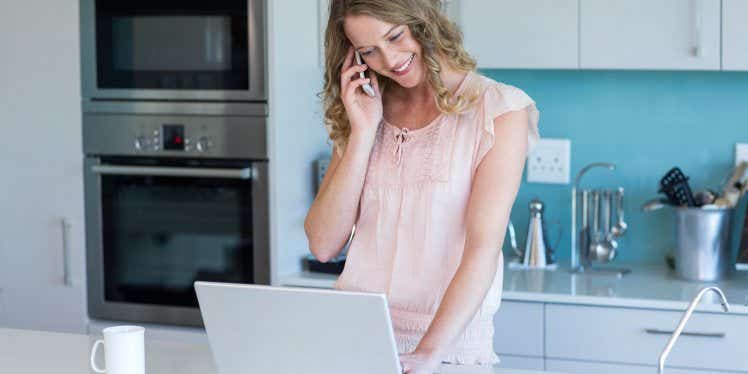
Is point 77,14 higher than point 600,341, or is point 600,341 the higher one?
point 77,14

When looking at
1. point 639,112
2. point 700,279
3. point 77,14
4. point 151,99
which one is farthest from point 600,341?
point 77,14

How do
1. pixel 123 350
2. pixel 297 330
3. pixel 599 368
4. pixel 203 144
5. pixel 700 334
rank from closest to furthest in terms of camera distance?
pixel 297 330 → pixel 123 350 → pixel 700 334 → pixel 599 368 → pixel 203 144

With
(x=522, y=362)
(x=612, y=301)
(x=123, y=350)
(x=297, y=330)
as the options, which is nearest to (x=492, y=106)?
(x=297, y=330)

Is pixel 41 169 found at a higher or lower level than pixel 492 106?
lower

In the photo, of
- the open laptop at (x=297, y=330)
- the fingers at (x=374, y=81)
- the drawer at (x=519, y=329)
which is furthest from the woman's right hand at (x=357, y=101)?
the drawer at (x=519, y=329)

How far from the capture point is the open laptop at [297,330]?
1512 millimetres

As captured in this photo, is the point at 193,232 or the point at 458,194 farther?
the point at 193,232

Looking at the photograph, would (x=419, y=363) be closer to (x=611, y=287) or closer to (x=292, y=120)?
(x=611, y=287)

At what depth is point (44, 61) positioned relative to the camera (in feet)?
10.5

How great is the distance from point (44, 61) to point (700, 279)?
6.53 feet

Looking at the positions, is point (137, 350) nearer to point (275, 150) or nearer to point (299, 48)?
point (275, 150)

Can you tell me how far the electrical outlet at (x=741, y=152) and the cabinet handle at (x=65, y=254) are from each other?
2003mm

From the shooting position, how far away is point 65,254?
3.27m

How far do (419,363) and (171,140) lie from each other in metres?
1.54
